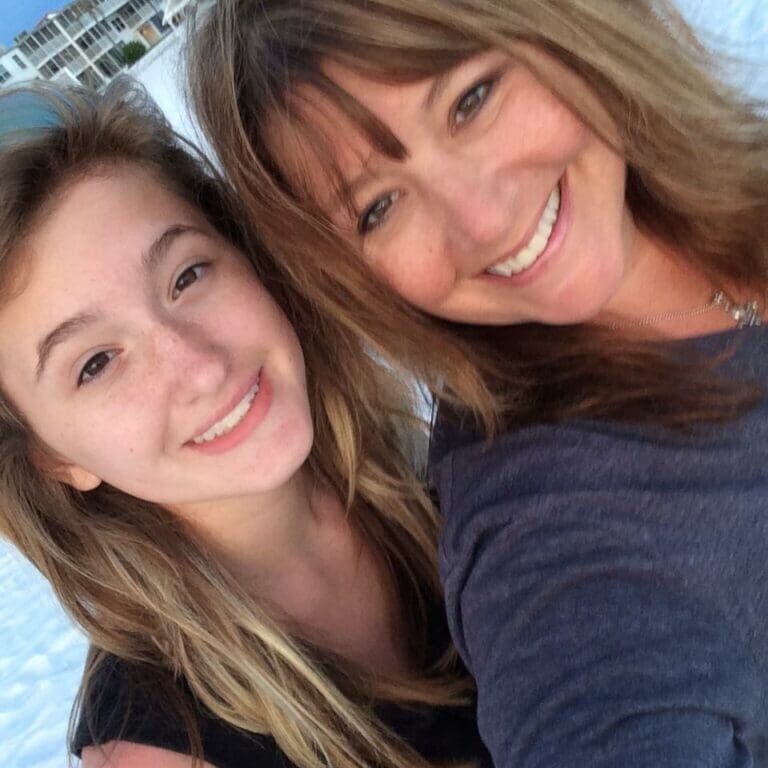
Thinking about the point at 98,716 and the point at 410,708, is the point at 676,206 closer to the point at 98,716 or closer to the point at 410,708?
the point at 410,708

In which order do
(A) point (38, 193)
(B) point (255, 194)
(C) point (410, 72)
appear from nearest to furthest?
(C) point (410, 72), (B) point (255, 194), (A) point (38, 193)

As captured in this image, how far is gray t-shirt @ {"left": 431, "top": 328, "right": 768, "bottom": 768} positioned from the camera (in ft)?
2.93

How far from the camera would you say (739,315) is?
125cm

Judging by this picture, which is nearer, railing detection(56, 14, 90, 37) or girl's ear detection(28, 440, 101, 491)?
girl's ear detection(28, 440, 101, 491)

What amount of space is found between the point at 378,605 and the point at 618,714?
2.67 ft

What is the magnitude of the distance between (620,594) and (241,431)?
0.71 metres

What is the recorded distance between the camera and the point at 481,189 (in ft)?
3.54

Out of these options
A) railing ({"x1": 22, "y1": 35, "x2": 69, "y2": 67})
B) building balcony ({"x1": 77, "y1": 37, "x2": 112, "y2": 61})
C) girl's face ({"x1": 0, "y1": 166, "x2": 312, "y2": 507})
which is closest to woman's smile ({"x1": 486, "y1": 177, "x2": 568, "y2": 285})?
girl's face ({"x1": 0, "y1": 166, "x2": 312, "y2": 507})

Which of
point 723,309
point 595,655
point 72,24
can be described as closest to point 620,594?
point 595,655

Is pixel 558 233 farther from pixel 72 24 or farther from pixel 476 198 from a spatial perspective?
pixel 72 24

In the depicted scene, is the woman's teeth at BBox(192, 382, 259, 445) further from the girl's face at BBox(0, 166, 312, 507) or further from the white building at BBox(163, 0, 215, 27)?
the white building at BBox(163, 0, 215, 27)

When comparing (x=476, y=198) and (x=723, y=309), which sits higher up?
(x=476, y=198)

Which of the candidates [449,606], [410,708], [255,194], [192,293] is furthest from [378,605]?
[255,194]

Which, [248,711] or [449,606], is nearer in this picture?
[449,606]
